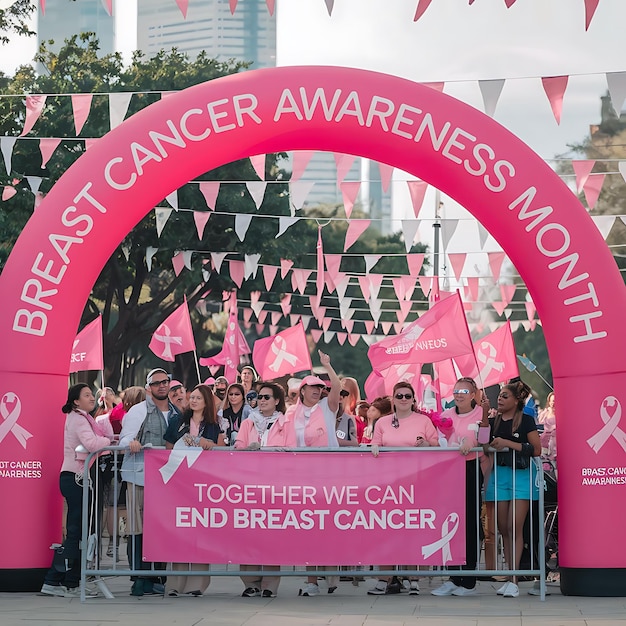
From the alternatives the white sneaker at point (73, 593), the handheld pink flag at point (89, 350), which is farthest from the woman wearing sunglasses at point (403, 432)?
the handheld pink flag at point (89, 350)

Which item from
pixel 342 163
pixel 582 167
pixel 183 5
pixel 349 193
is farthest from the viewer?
pixel 349 193

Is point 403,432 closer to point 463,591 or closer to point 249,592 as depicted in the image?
point 463,591

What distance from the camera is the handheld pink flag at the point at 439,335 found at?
14734 mm

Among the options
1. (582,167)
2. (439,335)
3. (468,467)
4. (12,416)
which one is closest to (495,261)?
(582,167)

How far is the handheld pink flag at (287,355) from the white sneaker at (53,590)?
1081 cm

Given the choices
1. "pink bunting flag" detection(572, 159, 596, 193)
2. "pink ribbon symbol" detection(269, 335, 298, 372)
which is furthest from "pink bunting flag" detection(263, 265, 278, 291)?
"pink bunting flag" detection(572, 159, 596, 193)

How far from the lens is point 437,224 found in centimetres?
3216

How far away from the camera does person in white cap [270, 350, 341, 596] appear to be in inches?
416

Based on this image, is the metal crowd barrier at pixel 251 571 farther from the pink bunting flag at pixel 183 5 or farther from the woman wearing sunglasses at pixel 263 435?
the pink bunting flag at pixel 183 5

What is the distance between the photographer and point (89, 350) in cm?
1798

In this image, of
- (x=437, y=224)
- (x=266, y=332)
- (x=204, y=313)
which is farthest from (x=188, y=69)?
(x=266, y=332)

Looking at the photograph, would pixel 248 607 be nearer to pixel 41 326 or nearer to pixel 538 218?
pixel 41 326

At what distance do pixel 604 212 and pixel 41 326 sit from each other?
34.6 m

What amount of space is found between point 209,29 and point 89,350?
66.0 meters
